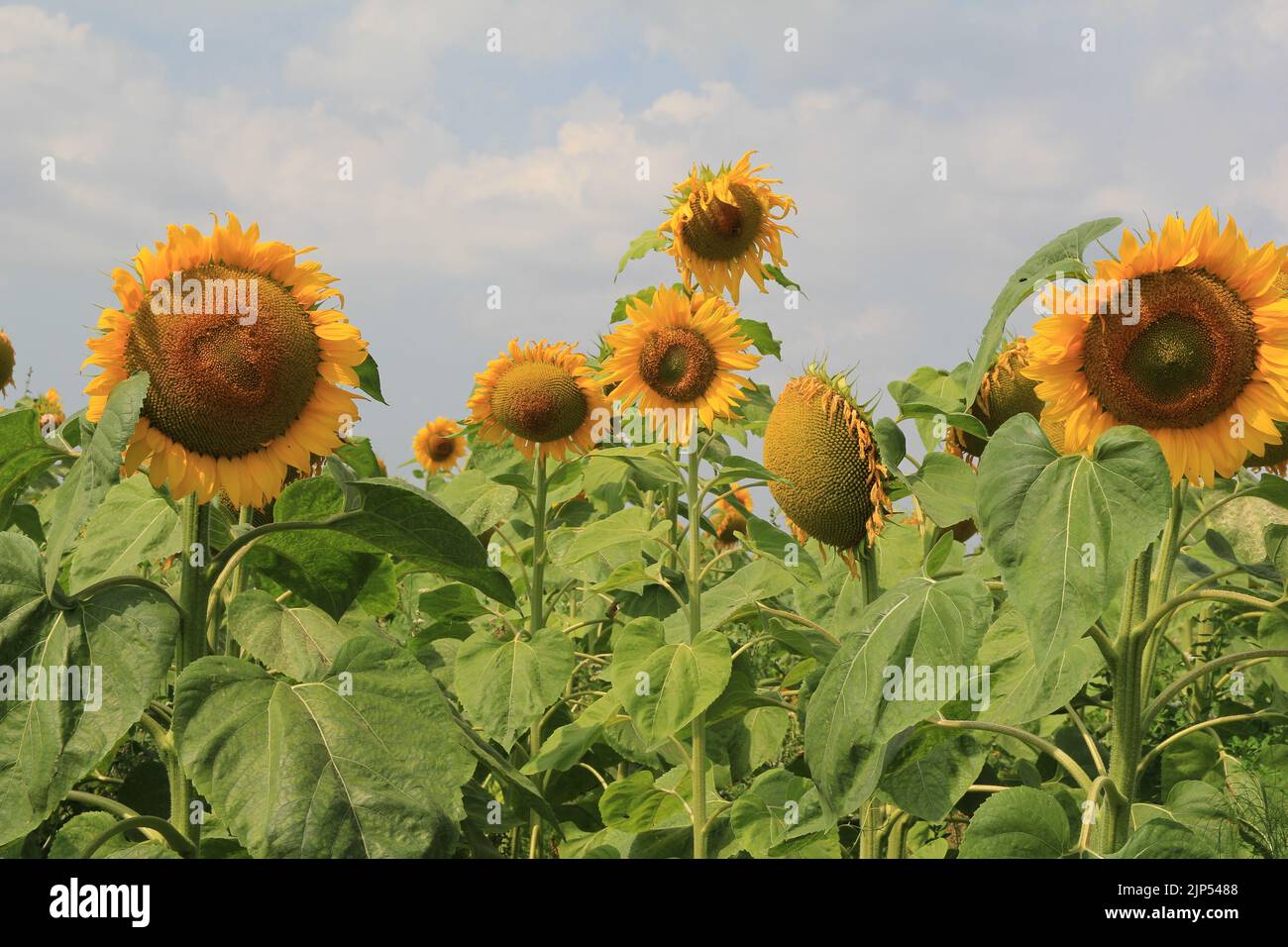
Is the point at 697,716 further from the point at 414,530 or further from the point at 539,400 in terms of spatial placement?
the point at 539,400

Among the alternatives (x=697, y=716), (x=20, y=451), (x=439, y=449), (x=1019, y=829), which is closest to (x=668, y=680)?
(x=697, y=716)

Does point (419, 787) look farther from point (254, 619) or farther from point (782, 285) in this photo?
point (782, 285)

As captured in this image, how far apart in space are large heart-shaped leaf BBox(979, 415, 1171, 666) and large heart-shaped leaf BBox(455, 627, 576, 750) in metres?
1.90

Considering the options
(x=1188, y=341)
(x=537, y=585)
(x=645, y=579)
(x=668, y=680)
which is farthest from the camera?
(x=537, y=585)

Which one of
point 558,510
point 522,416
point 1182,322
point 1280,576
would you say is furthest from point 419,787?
point 558,510

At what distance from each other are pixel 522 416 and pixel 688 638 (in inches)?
59.2

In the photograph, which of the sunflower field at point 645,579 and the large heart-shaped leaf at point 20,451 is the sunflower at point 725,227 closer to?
the sunflower field at point 645,579

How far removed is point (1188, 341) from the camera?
234cm

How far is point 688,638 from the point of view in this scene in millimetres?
3586

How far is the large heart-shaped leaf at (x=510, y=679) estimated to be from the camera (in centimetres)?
359

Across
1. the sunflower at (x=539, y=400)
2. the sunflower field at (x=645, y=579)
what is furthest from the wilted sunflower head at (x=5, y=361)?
the sunflower field at (x=645, y=579)

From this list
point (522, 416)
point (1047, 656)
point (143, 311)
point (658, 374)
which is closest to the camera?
point (1047, 656)

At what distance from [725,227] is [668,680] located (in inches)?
80.8

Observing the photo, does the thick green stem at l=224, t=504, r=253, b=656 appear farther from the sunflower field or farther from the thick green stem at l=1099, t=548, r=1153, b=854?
the thick green stem at l=1099, t=548, r=1153, b=854
